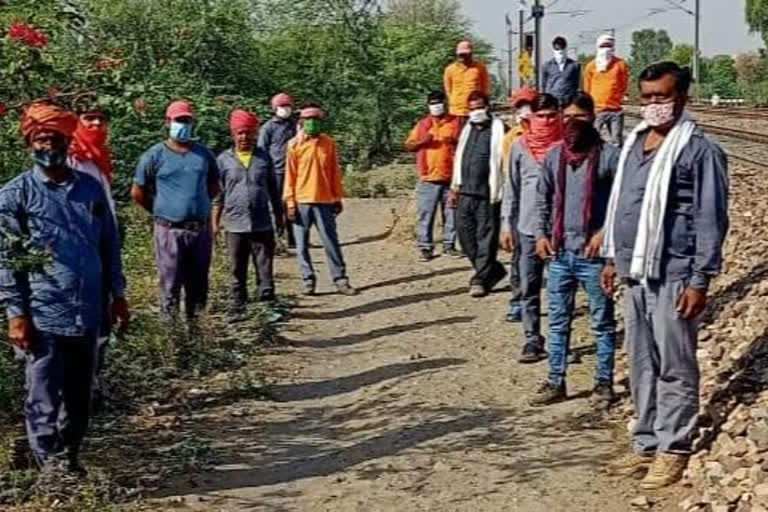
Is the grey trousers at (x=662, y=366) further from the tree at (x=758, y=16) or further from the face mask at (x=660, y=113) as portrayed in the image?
the tree at (x=758, y=16)

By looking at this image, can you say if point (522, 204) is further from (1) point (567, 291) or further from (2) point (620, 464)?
(2) point (620, 464)

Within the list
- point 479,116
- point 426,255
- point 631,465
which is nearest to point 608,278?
point 631,465

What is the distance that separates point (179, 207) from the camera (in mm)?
8852

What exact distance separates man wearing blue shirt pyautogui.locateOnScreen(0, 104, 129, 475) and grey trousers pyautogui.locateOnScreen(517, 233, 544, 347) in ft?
11.2

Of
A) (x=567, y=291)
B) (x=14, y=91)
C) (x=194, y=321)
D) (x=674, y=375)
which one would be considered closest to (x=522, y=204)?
(x=567, y=291)

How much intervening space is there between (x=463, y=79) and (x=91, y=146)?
25.0 feet

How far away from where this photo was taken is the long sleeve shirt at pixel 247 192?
10391 mm

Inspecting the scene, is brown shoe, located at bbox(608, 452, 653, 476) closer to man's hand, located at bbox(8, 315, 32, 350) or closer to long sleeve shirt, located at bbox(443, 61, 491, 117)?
man's hand, located at bbox(8, 315, 32, 350)

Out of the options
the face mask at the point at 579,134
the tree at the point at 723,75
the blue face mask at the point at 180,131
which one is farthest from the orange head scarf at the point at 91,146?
the tree at the point at 723,75

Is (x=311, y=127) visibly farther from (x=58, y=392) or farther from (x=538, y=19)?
(x=538, y=19)

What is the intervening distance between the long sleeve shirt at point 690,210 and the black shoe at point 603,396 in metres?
1.60

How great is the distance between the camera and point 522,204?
8977 millimetres

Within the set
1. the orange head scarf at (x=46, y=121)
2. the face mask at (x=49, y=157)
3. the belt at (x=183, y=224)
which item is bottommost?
the belt at (x=183, y=224)

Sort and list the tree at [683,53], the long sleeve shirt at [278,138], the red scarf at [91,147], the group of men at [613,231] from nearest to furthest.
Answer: the group of men at [613,231], the red scarf at [91,147], the long sleeve shirt at [278,138], the tree at [683,53]
